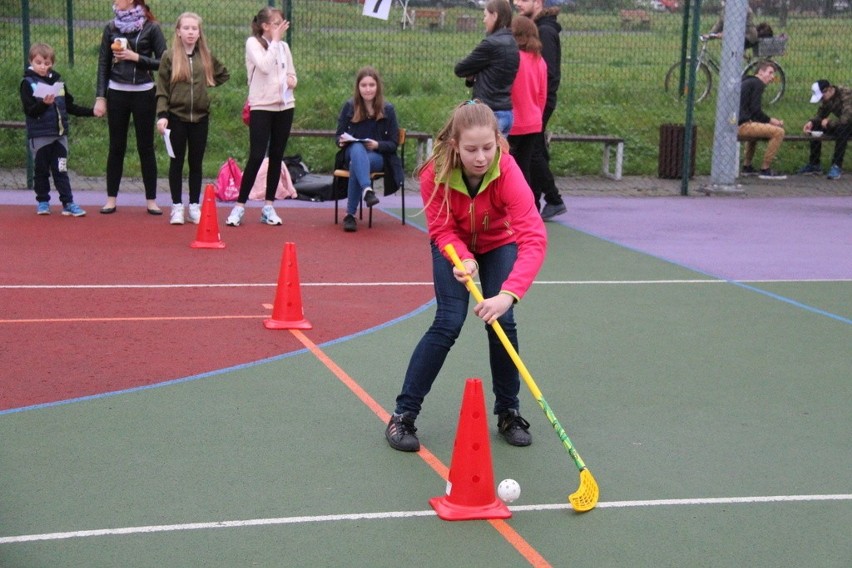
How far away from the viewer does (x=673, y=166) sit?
15.3 m

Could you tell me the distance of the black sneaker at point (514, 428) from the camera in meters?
5.16

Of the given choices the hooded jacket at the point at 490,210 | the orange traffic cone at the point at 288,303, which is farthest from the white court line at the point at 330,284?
the hooded jacket at the point at 490,210

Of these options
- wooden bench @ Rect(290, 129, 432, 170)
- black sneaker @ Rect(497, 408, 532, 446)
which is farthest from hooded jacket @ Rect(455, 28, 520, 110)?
black sneaker @ Rect(497, 408, 532, 446)

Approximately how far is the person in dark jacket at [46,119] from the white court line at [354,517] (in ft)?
24.2

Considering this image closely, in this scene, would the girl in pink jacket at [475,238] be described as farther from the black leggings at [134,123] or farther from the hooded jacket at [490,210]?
the black leggings at [134,123]

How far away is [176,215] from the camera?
10766mm

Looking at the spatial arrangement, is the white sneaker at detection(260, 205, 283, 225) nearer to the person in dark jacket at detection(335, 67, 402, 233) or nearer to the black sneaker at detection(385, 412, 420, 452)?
the person in dark jacket at detection(335, 67, 402, 233)

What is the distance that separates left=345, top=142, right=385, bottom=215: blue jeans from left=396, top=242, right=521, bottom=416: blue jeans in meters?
5.57

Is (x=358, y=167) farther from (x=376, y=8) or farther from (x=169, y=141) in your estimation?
(x=376, y=8)

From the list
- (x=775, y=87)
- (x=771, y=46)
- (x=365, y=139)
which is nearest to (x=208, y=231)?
(x=365, y=139)

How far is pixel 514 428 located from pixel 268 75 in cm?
603

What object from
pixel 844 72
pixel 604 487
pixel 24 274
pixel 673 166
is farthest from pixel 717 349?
pixel 844 72

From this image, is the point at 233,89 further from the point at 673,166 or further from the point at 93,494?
the point at 93,494

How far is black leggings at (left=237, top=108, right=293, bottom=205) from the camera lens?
1060cm
